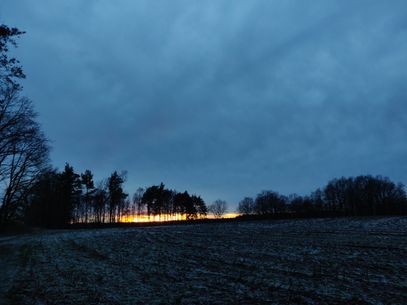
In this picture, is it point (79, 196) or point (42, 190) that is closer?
point (42, 190)

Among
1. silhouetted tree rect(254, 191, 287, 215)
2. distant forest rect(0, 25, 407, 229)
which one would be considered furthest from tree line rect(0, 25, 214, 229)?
silhouetted tree rect(254, 191, 287, 215)

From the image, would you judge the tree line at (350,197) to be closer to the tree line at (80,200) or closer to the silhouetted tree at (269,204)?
the silhouetted tree at (269,204)

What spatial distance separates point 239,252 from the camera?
55.5ft

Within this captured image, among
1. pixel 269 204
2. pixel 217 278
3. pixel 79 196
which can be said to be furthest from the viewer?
pixel 269 204

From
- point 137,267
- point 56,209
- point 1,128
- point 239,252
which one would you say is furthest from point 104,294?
point 56,209

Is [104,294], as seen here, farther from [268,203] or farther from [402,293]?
[268,203]

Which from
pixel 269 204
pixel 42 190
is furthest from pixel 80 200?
pixel 269 204

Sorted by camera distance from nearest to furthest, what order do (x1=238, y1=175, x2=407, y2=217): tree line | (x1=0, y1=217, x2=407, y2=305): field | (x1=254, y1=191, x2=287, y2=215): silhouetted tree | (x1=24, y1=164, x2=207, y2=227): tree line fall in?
(x1=0, y1=217, x2=407, y2=305): field → (x1=24, y1=164, x2=207, y2=227): tree line → (x1=238, y1=175, x2=407, y2=217): tree line → (x1=254, y1=191, x2=287, y2=215): silhouetted tree

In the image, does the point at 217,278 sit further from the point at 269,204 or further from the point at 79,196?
the point at 269,204

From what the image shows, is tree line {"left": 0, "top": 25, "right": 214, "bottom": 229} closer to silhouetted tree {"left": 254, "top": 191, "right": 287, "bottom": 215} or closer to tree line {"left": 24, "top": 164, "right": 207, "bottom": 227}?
tree line {"left": 24, "top": 164, "right": 207, "bottom": 227}

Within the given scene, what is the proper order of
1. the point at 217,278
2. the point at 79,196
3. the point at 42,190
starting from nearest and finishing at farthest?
the point at 217,278 → the point at 42,190 → the point at 79,196

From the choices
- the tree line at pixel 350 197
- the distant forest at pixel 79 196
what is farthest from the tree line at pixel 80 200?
the tree line at pixel 350 197

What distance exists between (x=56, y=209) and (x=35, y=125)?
54.6 m

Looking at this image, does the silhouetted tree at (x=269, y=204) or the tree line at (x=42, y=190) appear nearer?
the tree line at (x=42, y=190)
